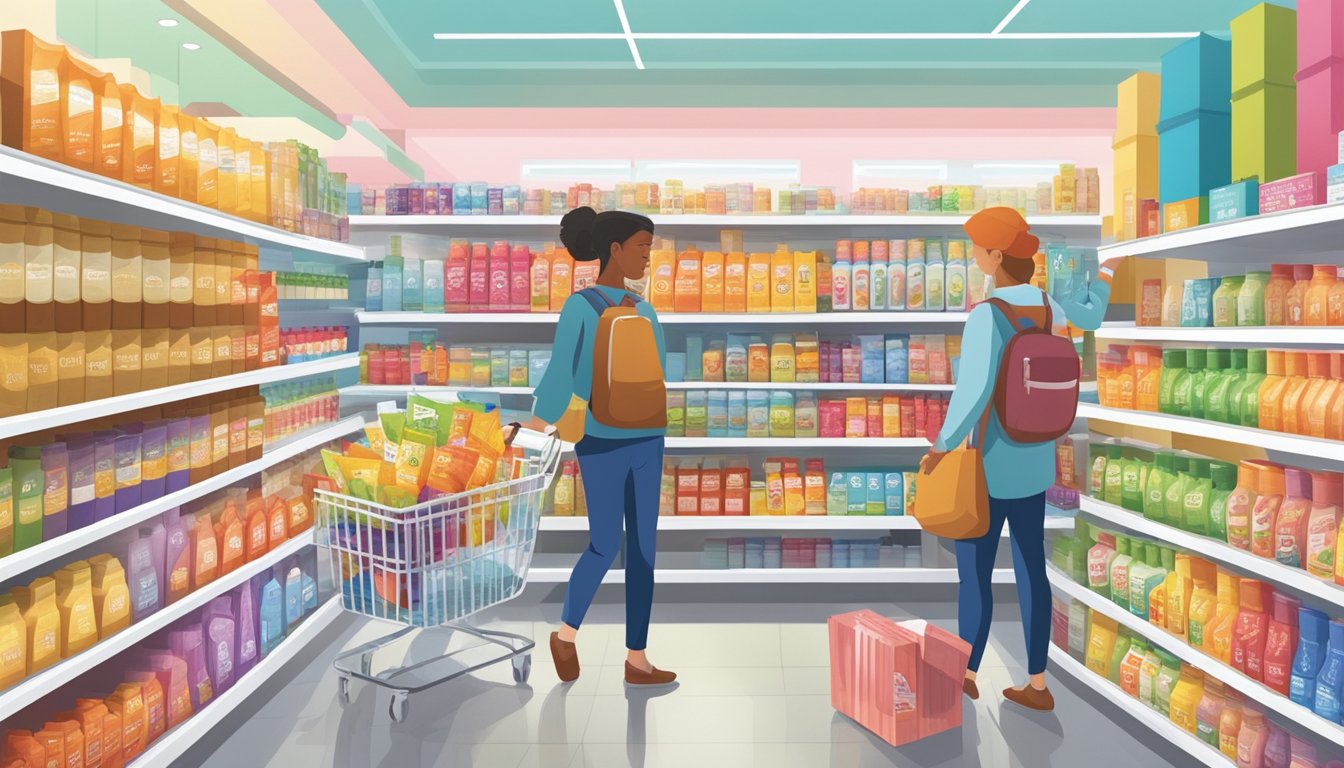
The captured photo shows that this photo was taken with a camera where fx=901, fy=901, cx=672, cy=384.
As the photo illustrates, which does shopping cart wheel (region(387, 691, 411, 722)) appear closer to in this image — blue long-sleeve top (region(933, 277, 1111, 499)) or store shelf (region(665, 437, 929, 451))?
store shelf (region(665, 437, 929, 451))

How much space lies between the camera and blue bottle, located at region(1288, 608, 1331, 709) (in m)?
2.38

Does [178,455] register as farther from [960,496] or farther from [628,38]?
[628,38]

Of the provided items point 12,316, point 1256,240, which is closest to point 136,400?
point 12,316

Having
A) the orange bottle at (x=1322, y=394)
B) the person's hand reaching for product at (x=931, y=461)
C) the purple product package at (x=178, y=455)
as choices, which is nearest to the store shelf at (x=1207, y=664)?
the orange bottle at (x=1322, y=394)

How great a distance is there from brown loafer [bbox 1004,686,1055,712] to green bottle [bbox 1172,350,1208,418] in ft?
3.81

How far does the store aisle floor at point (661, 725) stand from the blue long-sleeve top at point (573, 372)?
42.0 inches

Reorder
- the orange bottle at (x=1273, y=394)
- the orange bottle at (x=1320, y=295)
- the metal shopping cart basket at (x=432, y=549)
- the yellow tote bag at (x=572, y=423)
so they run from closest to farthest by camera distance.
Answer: the orange bottle at (x=1320, y=295), the orange bottle at (x=1273, y=394), the metal shopping cart basket at (x=432, y=549), the yellow tote bag at (x=572, y=423)

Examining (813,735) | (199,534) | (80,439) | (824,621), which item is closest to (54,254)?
(80,439)

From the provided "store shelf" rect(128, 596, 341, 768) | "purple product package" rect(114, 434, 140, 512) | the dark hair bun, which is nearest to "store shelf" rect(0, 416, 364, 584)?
"purple product package" rect(114, 434, 140, 512)

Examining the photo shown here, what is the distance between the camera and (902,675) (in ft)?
10.1

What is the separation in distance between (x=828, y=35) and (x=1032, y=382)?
348 centimetres

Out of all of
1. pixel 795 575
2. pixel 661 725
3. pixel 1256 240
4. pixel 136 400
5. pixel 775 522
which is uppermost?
pixel 1256 240

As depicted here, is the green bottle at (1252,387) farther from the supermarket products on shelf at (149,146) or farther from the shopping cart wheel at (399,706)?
the supermarket products on shelf at (149,146)

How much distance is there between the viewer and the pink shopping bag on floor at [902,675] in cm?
304
